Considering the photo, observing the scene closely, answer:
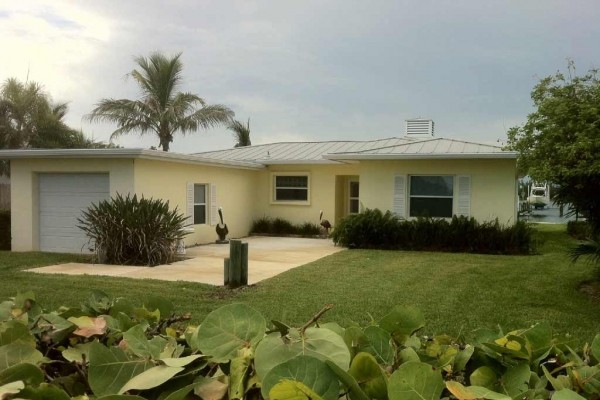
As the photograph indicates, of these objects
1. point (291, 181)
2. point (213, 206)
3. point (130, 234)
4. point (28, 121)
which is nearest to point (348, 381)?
point (130, 234)

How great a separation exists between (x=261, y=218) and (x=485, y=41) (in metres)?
11.1

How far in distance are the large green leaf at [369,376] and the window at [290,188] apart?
67.3 feet

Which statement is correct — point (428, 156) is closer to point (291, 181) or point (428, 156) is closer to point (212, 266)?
point (291, 181)

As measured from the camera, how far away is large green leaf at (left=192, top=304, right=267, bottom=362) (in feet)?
4.23

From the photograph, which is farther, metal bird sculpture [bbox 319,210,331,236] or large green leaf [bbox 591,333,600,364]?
metal bird sculpture [bbox 319,210,331,236]

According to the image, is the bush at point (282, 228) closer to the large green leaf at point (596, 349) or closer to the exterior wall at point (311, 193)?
the exterior wall at point (311, 193)

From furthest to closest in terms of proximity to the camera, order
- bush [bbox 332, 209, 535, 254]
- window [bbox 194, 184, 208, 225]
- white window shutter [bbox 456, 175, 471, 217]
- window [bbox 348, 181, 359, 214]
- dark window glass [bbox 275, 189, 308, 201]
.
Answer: window [bbox 348, 181, 359, 214] → dark window glass [bbox 275, 189, 308, 201] → window [bbox 194, 184, 208, 225] → white window shutter [bbox 456, 175, 471, 217] → bush [bbox 332, 209, 535, 254]

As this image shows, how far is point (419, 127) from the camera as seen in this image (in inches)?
965

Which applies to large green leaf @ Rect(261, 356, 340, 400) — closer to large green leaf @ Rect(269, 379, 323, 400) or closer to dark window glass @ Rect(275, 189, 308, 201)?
large green leaf @ Rect(269, 379, 323, 400)

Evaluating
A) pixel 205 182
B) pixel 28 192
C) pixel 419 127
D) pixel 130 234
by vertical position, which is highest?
pixel 419 127

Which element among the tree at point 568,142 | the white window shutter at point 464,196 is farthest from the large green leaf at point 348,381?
the white window shutter at point 464,196

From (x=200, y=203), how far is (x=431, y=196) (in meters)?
7.36

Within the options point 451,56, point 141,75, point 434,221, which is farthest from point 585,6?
point 141,75

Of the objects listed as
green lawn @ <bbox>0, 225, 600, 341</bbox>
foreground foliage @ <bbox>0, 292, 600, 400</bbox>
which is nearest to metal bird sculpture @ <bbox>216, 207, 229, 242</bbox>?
green lawn @ <bbox>0, 225, 600, 341</bbox>
